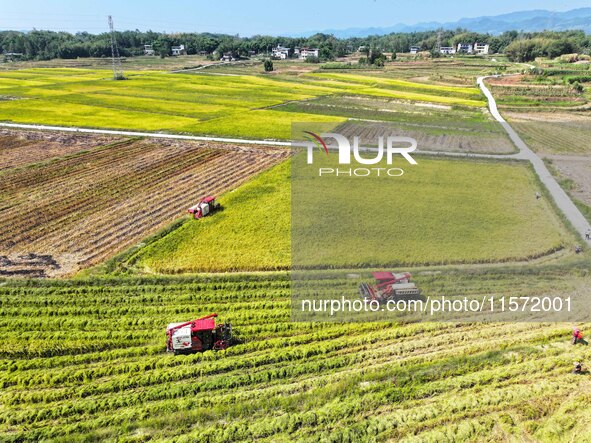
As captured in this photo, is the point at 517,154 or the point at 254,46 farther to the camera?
the point at 254,46

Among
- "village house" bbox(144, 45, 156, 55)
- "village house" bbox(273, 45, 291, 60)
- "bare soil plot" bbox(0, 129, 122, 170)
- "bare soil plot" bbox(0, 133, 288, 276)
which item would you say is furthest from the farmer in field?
"village house" bbox(144, 45, 156, 55)

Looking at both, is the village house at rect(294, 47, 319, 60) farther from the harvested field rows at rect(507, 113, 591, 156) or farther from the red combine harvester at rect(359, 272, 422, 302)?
the red combine harvester at rect(359, 272, 422, 302)

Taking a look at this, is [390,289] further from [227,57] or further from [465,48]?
[465,48]

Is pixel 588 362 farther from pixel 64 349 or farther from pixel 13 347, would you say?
pixel 13 347

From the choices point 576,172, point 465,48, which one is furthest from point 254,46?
point 576,172

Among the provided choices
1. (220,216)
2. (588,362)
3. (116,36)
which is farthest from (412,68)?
(116,36)

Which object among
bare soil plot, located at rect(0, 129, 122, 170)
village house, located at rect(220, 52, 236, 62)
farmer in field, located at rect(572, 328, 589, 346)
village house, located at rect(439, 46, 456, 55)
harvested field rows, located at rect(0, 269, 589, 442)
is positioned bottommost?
harvested field rows, located at rect(0, 269, 589, 442)
